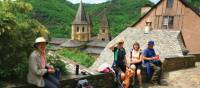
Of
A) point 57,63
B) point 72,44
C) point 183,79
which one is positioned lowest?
point 72,44

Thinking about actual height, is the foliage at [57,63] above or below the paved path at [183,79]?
above

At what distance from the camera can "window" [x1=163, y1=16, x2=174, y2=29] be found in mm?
38481

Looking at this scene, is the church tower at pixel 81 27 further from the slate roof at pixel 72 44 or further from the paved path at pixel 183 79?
the paved path at pixel 183 79

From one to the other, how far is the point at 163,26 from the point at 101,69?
3043 cm

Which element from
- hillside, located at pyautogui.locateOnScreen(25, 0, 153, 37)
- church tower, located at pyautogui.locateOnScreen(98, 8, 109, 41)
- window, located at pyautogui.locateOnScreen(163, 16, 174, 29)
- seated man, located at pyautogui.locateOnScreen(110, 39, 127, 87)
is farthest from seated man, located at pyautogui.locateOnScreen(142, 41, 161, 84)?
hillside, located at pyautogui.locateOnScreen(25, 0, 153, 37)

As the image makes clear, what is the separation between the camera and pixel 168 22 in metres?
38.9

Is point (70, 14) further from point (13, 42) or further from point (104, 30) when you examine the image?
point (13, 42)

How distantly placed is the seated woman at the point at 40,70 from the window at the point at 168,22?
33.0 metres

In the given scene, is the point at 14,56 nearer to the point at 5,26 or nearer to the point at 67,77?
the point at 5,26

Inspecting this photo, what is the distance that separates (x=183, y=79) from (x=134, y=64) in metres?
3.10

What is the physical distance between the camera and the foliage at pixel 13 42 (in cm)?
670

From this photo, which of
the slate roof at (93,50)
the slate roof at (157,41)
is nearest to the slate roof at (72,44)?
the slate roof at (93,50)

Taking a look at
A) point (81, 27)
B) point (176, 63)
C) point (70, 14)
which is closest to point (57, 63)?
point (176, 63)

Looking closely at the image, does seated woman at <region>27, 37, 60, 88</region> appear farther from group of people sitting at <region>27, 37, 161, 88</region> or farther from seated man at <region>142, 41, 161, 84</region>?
seated man at <region>142, 41, 161, 84</region>
